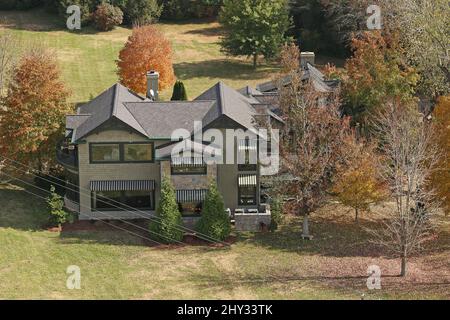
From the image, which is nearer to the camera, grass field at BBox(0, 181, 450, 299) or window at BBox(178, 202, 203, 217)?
grass field at BBox(0, 181, 450, 299)

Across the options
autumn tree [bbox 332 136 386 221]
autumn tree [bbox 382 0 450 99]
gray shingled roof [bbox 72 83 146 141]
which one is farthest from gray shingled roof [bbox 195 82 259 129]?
autumn tree [bbox 382 0 450 99]

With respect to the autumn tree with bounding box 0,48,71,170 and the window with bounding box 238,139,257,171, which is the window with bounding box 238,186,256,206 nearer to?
the window with bounding box 238,139,257,171

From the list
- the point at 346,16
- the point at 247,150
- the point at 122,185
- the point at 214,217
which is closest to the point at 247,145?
the point at 247,150

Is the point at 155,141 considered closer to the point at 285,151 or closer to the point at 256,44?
the point at 285,151

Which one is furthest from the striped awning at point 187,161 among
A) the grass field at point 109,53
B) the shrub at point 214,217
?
the grass field at point 109,53

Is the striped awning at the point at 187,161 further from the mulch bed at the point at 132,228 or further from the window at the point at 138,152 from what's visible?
the mulch bed at the point at 132,228

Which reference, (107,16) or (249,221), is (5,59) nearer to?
(107,16)
